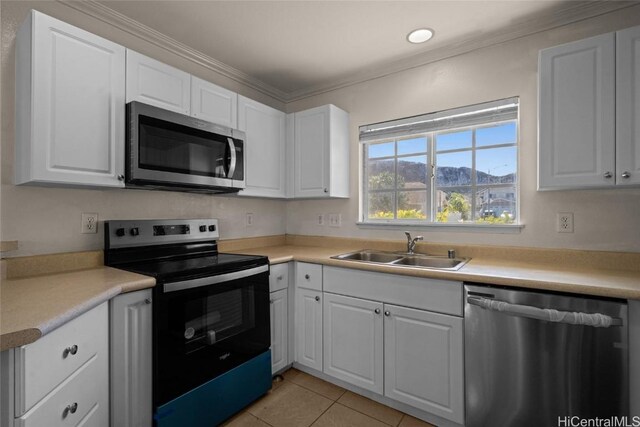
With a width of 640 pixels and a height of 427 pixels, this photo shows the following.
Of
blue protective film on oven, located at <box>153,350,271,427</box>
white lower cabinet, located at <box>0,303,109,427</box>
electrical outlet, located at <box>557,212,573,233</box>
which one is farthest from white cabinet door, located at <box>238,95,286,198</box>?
electrical outlet, located at <box>557,212,573,233</box>

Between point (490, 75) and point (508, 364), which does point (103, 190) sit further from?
point (490, 75)

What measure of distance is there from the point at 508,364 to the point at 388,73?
7.36 ft

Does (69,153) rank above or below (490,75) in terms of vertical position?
below

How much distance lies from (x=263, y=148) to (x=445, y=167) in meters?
1.50

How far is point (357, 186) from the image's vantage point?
2762 millimetres

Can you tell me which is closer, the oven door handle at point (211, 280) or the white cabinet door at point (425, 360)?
the oven door handle at point (211, 280)

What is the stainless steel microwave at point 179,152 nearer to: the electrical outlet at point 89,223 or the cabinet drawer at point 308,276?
the electrical outlet at point 89,223

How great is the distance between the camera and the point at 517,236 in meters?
2.04

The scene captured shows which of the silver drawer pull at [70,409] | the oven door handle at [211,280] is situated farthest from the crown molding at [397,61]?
the silver drawer pull at [70,409]

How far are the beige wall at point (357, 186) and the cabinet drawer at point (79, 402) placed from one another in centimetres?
83

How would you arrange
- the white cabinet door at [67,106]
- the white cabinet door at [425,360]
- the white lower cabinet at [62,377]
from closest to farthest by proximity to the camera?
the white lower cabinet at [62,377] → the white cabinet door at [67,106] → the white cabinet door at [425,360]

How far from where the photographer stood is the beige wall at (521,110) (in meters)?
1.78

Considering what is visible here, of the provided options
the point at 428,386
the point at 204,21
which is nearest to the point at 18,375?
the point at 428,386

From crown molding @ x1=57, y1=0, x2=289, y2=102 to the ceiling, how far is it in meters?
0.03
